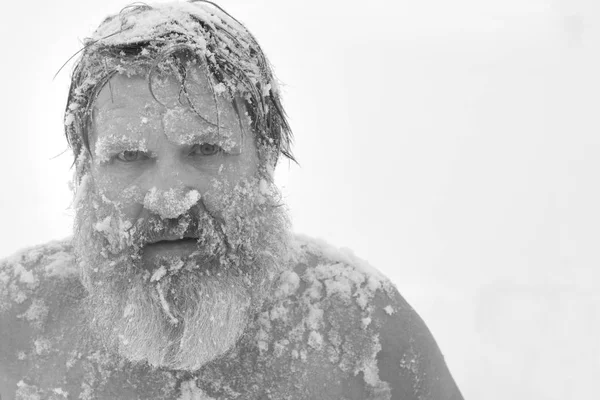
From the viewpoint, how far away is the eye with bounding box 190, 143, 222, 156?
5.86ft

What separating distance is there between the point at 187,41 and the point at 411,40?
13.1 feet

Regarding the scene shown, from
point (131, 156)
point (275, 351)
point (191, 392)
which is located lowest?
point (191, 392)

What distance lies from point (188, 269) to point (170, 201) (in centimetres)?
19

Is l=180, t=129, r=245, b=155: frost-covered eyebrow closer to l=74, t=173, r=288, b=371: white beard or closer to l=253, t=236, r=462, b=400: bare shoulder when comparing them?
l=74, t=173, r=288, b=371: white beard

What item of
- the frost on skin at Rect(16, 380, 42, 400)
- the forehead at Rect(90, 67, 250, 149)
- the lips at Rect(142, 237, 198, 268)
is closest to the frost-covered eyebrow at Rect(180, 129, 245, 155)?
the forehead at Rect(90, 67, 250, 149)

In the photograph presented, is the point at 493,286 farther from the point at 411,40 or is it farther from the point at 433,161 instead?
the point at 411,40

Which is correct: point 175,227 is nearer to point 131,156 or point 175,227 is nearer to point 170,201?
point 170,201

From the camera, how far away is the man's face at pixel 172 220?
1737 millimetres

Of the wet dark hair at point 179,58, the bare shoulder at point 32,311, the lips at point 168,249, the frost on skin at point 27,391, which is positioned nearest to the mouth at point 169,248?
the lips at point 168,249

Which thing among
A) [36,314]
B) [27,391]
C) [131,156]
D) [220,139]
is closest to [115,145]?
[131,156]

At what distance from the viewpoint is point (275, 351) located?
1935 millimetres

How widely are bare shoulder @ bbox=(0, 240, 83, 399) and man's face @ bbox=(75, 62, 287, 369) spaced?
0.80 feet

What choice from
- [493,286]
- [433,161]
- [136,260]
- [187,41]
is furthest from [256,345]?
[433,161]

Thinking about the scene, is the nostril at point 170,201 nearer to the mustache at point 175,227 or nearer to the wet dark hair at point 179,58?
the mustache at point 175,227
